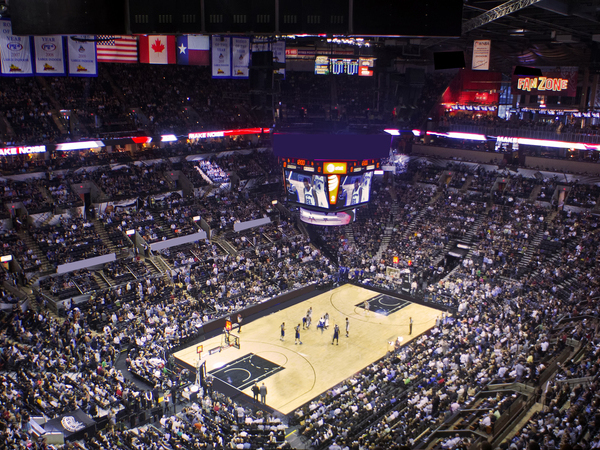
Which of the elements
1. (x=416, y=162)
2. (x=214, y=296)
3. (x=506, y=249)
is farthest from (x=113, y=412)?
(x=416, y=162)

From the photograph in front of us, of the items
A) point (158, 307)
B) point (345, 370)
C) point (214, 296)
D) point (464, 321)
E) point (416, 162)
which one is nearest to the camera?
point (345, 370)

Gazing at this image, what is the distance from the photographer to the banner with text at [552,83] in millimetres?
28656

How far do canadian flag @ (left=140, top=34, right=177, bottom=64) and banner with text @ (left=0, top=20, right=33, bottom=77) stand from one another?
4991mm

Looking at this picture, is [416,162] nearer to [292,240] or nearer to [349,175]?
[292,240]

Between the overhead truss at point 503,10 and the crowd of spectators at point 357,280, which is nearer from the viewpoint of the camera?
the overhead truss at point 503,10

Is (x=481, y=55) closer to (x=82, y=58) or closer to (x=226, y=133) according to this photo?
(x=82, y=58)

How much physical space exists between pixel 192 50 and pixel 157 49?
73.0 inches

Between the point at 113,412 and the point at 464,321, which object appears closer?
the point at 113,412

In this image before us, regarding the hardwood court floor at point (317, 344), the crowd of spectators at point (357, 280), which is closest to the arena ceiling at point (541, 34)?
the crowd of spectators at point (357, 280)

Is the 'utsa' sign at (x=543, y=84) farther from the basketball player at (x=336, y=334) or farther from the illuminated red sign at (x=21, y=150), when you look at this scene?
the illuminated red sign at (x=21, y=150)

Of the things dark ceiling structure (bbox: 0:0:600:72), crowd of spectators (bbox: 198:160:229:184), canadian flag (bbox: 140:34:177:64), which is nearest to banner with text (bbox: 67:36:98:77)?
canadian flag (bbox: 140:34:177:64)

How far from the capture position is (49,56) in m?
22.3

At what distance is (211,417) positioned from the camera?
60.3ft

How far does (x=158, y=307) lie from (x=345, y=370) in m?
9.83
